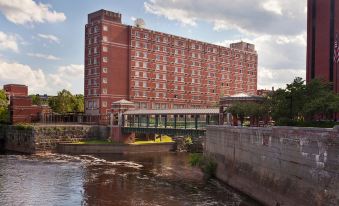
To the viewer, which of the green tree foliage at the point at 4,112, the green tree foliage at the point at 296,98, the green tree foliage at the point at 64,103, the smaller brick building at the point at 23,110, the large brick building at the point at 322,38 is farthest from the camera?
the green tree foliage at the point at 64,103

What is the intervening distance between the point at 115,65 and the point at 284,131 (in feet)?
252

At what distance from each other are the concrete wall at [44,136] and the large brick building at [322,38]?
47.4 metres

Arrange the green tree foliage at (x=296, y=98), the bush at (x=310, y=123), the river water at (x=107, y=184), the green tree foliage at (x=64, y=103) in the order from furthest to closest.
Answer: the green tree foliage at (x=64, y=103), the green tree foliage at (x=296, y=98), the bush at (x=310, y=123), the river water at (x=107, y=184)

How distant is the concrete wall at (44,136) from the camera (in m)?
78.0

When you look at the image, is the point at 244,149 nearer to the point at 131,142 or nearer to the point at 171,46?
the point at 131,142

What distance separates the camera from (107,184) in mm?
44219

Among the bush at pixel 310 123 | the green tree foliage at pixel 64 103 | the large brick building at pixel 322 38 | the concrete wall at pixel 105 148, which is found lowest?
the concrete wall at pixel 105 148

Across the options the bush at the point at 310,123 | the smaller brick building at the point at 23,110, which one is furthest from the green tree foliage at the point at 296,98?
the smaller brick building at the point at 23,110

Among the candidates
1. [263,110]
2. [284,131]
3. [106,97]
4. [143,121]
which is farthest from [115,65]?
[284,131]

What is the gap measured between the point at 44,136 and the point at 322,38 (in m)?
53.8

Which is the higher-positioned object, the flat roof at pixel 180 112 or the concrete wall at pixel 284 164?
the flat roof at pixel 180 112

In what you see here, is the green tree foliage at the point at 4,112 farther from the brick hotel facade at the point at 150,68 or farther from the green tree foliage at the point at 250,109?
the green tree foliage at the point at 250,109

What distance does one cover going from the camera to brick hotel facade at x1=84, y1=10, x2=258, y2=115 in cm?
10175

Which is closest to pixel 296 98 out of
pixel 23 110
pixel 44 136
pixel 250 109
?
pixel 250 109
